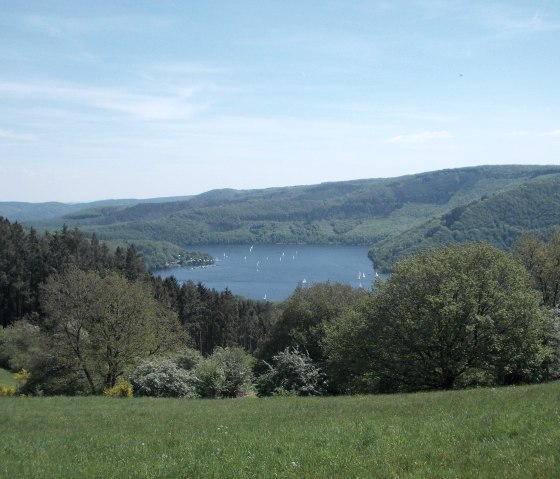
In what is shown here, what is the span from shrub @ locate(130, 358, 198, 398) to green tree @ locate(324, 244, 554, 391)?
1020 centimetres

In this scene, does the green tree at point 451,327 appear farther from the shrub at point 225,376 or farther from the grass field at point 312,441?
the grass field at point 312,441

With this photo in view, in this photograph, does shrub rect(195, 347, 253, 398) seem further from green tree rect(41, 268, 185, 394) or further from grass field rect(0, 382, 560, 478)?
grass field rect(0, 382, 560, 478)

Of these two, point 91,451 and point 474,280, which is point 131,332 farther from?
point 91,451

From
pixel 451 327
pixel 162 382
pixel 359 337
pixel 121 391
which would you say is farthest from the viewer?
pixel 162 382

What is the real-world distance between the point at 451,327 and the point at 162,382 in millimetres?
18539

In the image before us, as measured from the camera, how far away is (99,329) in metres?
41.1

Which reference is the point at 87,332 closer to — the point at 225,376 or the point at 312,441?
the point at 225,376

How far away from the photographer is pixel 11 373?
5728 cm

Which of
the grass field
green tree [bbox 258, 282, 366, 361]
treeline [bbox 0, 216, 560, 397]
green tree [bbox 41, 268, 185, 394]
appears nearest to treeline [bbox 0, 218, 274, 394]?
green tree [bbox 41, 268, 185, 394]

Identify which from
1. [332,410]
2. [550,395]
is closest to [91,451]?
[332,410]

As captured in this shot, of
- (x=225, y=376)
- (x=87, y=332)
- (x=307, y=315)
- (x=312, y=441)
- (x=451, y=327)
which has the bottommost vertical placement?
(x=225, y=376)

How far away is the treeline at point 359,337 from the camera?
28.7 meters

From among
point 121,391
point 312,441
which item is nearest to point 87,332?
point 121,391

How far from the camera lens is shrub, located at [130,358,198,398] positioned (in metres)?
33.8
